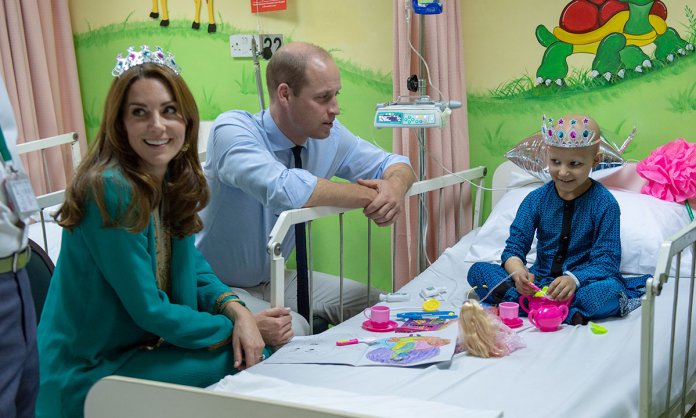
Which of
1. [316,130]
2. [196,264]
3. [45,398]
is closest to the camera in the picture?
[45,398]

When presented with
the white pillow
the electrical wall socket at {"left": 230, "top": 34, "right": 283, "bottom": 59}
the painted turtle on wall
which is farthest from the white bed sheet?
the electrical wall socket at {"left": 230, "top": 34, "right": 283, "bottom": 59}

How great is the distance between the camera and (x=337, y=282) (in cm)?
314

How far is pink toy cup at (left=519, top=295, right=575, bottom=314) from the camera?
241 centimetres

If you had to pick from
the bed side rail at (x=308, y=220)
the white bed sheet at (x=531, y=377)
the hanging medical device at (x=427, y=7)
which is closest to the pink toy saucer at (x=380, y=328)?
the bed side rail at (x=308, y=220)

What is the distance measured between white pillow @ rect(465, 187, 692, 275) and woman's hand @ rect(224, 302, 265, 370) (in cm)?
102

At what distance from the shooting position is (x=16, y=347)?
154 centimetres

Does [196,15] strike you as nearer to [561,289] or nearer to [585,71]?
[585,71]

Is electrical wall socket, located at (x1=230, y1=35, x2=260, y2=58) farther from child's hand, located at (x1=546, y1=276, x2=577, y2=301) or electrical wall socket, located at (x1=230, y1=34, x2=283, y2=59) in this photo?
child's hand, located at (x1=546, y1=276, x2=577, y2=301)

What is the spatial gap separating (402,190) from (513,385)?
3.25ft

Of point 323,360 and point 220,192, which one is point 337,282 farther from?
point 323,360

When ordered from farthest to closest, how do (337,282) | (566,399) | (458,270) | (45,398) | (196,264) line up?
(337,282), (458,270), (196,264), (45,398), (566,399)

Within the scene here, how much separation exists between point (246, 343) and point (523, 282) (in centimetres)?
86

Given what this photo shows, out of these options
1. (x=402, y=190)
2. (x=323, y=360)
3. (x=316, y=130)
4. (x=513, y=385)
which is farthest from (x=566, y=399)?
(x=316, y=130)

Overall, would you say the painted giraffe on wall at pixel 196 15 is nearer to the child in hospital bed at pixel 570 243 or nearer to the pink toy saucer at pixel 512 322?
the child in hospital bed at pixel 570 243
